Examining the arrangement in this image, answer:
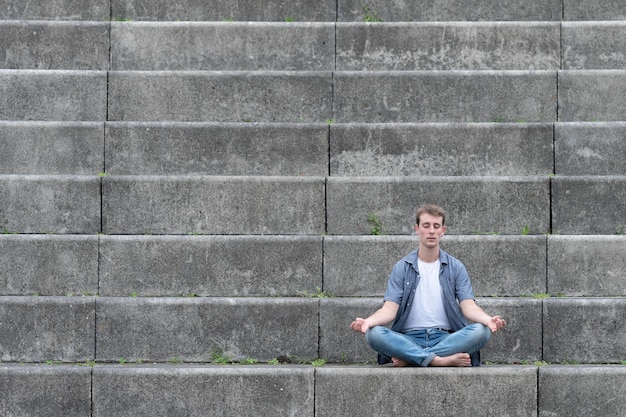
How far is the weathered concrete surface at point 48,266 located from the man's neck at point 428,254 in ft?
7.66

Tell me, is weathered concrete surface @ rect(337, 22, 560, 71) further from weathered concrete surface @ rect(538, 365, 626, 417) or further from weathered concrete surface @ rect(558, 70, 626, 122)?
weathered concrete surface @ rect(538, 365, 626, 417)

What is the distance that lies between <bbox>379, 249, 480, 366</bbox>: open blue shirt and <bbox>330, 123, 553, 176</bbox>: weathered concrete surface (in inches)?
69.8

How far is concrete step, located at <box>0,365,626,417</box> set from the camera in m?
7.02

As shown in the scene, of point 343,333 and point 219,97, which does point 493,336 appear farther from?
point 219,97

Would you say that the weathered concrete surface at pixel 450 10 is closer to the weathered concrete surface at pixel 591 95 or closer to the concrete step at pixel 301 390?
the weathered concrete surface at pixel 591 95

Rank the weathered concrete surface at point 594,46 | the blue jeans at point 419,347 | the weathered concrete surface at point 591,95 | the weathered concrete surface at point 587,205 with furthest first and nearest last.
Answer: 1. the weathered concrete surface at point 594,46
2. the weathered concrete surface at point 591,95
3. the weathered concrete surface at point 587,205
4. the blue jeans at point 419,347

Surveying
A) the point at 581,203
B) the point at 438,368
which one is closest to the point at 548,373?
the point at 438,368

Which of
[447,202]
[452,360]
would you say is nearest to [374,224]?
[447,202]

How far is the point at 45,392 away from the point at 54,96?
3075 millimetres

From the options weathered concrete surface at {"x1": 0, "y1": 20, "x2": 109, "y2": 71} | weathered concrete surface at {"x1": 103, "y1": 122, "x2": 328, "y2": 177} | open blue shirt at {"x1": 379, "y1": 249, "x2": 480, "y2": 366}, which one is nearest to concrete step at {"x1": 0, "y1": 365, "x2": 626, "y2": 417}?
open blue shirt at {"x1": 379, "y1": 249, "x2": 480, "y2": 366}

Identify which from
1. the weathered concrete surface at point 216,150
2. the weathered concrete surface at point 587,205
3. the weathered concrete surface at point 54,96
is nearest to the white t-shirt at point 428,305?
the weathered concrete surface at point 587,205

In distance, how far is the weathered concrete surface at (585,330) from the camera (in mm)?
7738

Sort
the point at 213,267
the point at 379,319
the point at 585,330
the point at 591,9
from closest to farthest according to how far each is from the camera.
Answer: the point at 379,319 < the point at 585,330 < the point at 213,267 < the point at 591,9

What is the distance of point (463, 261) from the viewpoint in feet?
26.9
